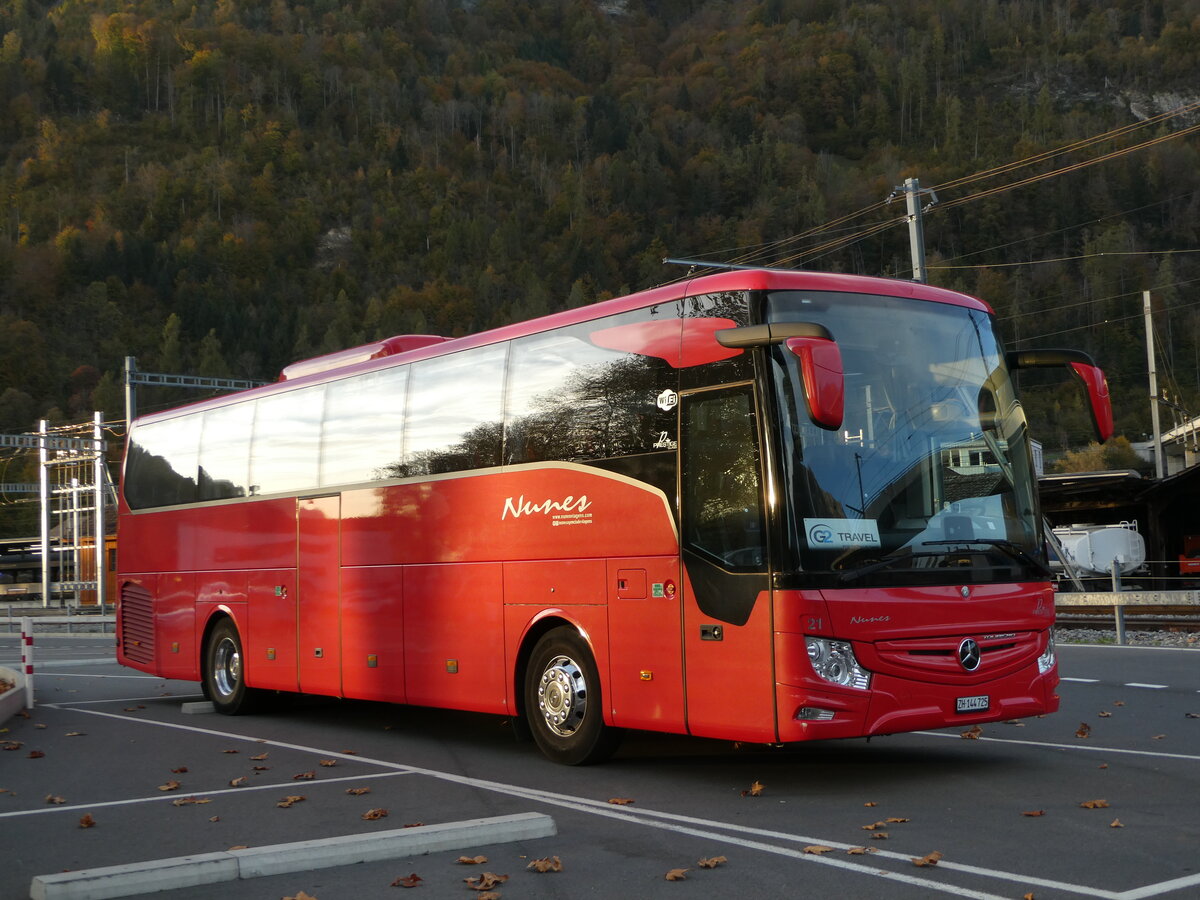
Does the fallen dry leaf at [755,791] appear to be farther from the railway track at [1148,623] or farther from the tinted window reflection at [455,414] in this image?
the railway track at [1148,623]

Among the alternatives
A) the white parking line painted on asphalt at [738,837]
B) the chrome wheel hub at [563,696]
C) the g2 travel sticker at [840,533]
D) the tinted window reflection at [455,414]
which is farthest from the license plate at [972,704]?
the tinted window reflection at [455,414]

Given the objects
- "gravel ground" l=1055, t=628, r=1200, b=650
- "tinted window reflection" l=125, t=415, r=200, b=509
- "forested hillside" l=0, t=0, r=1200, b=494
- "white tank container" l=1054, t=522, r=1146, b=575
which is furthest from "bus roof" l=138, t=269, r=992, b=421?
"forested hillside" l=0, t=0, r=1200, b=494

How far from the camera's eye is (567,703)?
432 inches

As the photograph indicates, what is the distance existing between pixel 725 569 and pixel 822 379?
1.76 m

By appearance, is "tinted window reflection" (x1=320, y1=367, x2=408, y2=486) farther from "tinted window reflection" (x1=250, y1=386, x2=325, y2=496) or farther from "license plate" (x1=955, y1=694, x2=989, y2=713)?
"license plate" (x1=955, y1=694, x2=989, y2=713)

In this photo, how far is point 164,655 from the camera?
1773 cm

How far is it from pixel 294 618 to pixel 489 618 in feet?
12.6

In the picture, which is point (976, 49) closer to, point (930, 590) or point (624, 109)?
point (624, 109)

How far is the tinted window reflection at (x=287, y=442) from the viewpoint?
14656 millimetres

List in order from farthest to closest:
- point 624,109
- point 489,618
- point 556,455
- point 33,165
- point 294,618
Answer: point 624,109
point 33,165
point 294,618
point 489,618
point 556,455

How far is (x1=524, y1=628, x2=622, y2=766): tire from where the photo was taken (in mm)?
10719

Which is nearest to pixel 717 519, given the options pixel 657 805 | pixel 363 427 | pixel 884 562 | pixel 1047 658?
pixel 884 562

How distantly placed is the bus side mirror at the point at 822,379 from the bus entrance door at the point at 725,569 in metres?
1.04

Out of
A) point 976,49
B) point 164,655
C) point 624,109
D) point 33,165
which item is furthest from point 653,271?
point 164,655
